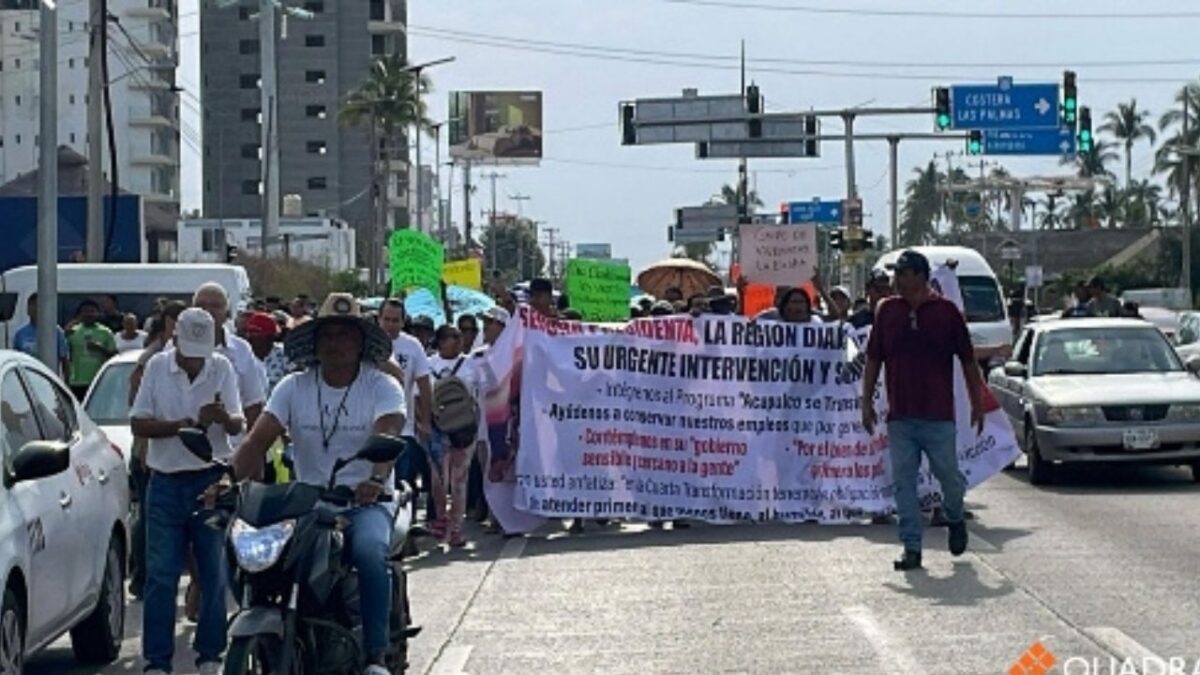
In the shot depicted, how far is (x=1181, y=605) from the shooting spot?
11.8m

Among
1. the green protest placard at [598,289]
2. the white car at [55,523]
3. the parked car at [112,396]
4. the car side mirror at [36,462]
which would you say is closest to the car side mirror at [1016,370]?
the green protest placard at [598,289]

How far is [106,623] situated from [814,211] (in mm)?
70415

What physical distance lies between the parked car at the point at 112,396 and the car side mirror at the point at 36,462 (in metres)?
5.89

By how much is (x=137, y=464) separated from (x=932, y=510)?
6.91 meters

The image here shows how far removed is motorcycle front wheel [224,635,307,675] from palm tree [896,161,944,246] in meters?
148

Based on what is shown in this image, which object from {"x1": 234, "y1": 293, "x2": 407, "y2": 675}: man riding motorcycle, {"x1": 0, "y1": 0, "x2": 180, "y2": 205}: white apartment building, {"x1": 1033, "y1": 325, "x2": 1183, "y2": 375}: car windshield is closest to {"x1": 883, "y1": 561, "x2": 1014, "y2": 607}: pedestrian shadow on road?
{"x1": 234, "y1": 293, "x2": 407, "y2": 675}: man riding motorcycle

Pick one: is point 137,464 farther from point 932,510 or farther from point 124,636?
point 932,510

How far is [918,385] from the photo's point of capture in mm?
13750

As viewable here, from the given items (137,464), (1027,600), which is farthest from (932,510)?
(137,464)

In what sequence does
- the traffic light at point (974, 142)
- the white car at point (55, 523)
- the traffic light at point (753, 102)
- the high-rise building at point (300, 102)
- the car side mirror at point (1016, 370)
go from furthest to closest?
the high-rise building at point (300, 102), the traffic light at point (974, 142), the traffic light at point (753, 102), the car side mirror at point (1016, 370), the white car at point (55, 523)

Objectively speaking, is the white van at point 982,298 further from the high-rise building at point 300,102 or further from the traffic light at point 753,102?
the high-rise building at point 300,102

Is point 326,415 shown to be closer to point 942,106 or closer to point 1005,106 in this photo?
point 942,106

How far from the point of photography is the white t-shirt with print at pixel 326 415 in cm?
878

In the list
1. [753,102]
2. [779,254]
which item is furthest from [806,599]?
[753,102]
